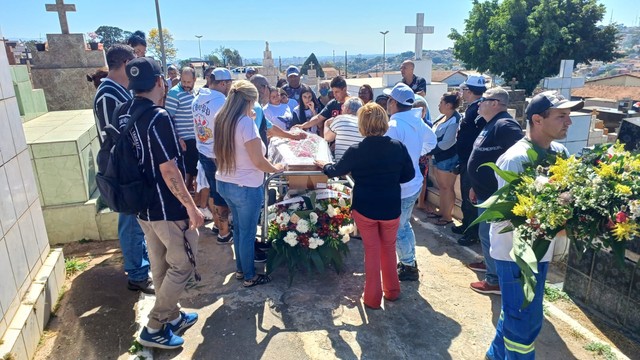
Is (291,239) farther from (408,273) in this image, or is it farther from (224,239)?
(224,239)

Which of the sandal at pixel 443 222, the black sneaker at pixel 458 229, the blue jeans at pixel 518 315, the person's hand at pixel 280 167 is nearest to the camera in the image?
the blue jeans at pixel 518 315

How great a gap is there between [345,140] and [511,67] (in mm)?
32365

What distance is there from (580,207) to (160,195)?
8.26ft

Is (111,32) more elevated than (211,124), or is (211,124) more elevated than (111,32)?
(111,32)

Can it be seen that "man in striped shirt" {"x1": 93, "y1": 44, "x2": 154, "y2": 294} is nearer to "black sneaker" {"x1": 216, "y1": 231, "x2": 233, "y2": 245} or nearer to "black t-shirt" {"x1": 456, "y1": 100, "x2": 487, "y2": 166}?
"black sneaker" {"x1": 216, "y1": 231, "x2": 233, "y2": 245}

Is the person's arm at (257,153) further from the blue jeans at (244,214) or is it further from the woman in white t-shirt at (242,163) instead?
the blue jeans at (244,214)

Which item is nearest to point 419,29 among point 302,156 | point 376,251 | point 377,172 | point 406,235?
point 302,156

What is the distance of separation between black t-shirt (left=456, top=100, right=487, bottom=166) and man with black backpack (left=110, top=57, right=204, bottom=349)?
10.5 ft

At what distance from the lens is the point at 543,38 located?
1203 inches

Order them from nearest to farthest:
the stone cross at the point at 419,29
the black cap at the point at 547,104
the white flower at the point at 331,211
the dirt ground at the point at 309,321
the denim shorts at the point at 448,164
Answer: the black cap at the point at 547,104, the dirt ground at the point at 309,321, the white flower at the point at 331,211, the denim shorts at the point at 448,164, the stone cross at the point at 419,29

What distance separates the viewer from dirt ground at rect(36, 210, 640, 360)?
3074 millimetres

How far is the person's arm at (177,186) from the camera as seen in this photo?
2748 mm

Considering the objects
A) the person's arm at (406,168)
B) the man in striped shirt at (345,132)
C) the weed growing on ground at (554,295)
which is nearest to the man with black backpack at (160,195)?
the person's arm at (406,168)

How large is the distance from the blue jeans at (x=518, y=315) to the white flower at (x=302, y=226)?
1.80 m
